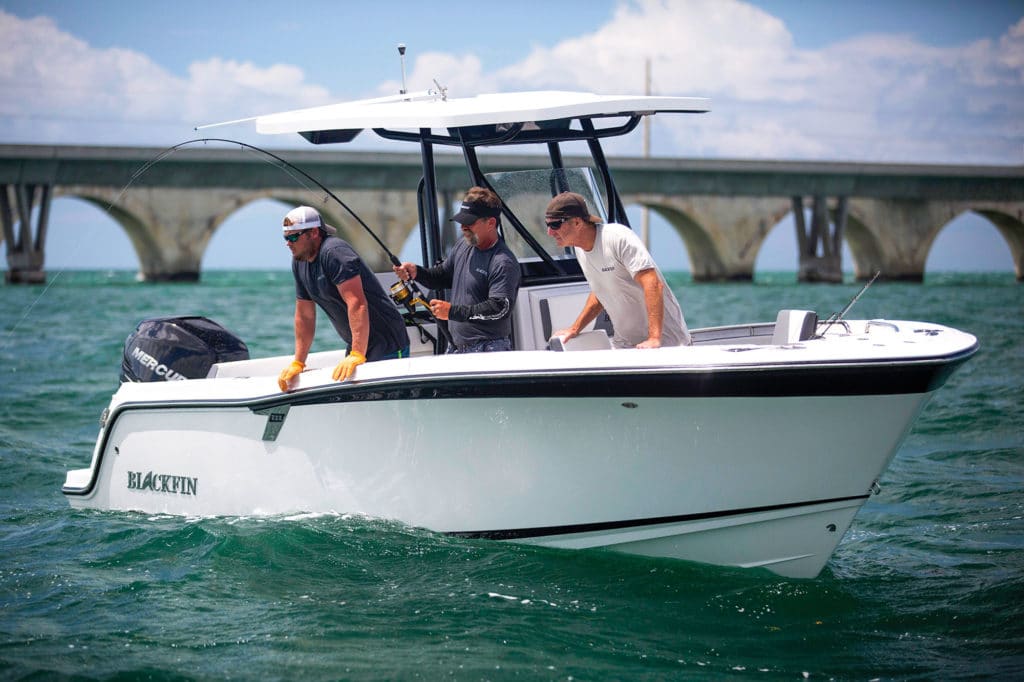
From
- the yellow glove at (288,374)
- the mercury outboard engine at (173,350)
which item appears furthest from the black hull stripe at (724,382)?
the mercury outboard engine at (173,350)

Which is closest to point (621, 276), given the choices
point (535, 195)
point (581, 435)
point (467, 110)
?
point (581, 435)

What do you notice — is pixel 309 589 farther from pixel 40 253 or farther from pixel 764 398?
pixel 40 253

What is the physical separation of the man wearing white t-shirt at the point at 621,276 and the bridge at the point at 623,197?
93.7 ft

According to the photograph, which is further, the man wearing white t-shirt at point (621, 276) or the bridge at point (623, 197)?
the bridge at point (623, 197)

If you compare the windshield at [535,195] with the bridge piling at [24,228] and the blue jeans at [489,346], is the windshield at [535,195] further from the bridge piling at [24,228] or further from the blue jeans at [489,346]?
the bridge piling at [24,228]

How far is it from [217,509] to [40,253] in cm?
3851

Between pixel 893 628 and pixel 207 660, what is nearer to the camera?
pixel 207 660

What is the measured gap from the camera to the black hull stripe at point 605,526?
5223mm

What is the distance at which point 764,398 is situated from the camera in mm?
4973

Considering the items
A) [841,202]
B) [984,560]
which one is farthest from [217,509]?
[841,202]

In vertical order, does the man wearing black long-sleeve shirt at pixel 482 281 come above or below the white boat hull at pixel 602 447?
above

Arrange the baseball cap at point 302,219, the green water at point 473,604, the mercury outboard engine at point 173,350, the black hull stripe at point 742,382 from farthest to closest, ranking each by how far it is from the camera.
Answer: the mercury outboard engine at point 173,350
the baseball cap at point 302,219
the black hull stripe at point 742,382
the green water at point 473,604

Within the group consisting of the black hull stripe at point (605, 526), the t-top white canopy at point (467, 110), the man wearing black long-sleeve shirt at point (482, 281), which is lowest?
the black hull stripe at point (605, 526)

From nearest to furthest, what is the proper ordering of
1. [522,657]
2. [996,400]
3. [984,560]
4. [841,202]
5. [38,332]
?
[522,657]
[984,560]
[996,400]
[38,332]
[841,202]
